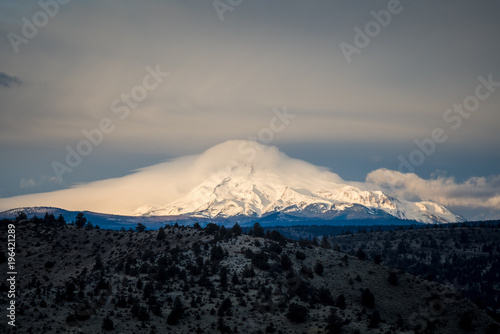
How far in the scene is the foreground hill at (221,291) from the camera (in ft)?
359

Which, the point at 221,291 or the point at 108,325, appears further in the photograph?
the point at 221,291

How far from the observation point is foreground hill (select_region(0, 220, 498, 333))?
109500 mm

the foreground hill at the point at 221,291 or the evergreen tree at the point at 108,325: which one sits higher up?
the foreground hill at the point at 221,291

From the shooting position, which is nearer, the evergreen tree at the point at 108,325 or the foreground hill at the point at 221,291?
the evergreen tree at the point at 108,325

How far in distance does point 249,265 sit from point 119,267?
130 ft

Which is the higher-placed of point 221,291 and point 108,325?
point 221,291

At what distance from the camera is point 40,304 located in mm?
105562

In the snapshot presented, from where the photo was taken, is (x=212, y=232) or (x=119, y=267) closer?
→ (x=119, y=267)

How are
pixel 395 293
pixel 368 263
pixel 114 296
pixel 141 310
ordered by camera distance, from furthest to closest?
pixel 368 263 < pixel 395 293 < pixel 114 296 < pixel 141 310

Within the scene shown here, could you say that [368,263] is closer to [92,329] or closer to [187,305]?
[187,305]

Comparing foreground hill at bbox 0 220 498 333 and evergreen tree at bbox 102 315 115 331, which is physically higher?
foreground hill at bbox 0 220 498 333

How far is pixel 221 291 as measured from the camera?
131m

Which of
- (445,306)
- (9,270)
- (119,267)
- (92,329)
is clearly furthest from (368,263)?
(9,270)

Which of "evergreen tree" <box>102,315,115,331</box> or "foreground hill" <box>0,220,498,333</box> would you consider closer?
"evergreen tree" <box>102,315,115,331</box>
